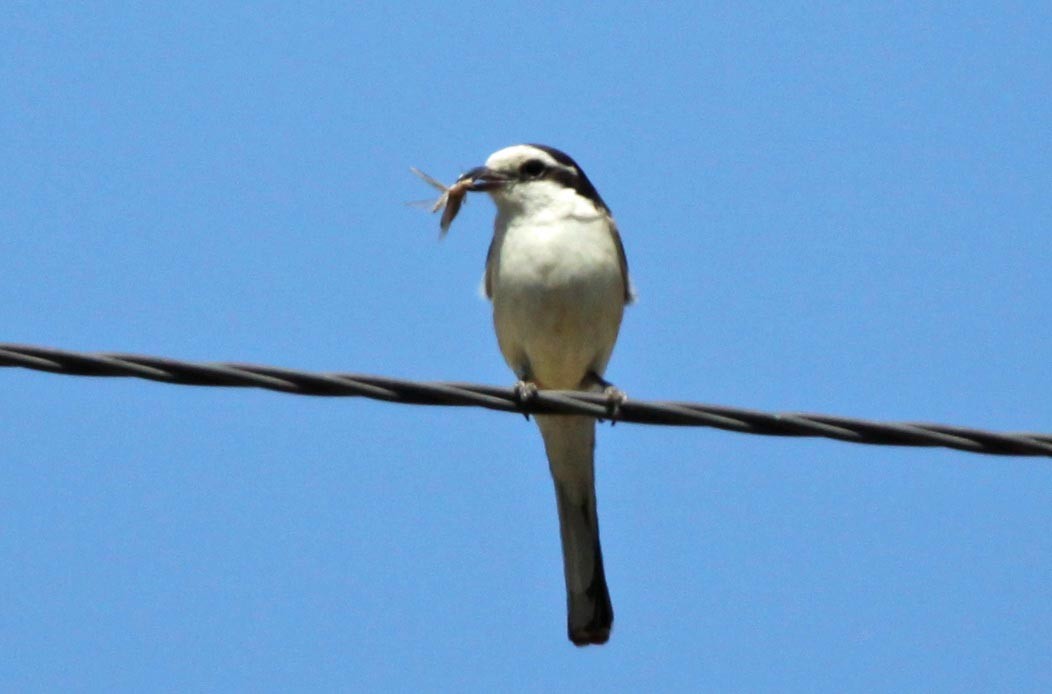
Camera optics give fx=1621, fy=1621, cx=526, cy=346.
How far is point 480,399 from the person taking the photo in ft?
17.4

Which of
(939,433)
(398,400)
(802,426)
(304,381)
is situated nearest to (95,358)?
(304,381)

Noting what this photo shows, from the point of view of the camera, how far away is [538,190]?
8898 mm

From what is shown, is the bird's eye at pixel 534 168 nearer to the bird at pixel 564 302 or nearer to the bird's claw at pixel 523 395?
the bird at pixel 564 302

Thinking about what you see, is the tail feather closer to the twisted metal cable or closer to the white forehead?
the white forehead

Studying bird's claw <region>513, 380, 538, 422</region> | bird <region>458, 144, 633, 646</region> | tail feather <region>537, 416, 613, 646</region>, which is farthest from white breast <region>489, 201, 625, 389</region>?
bird's claw <region>513, 380, 538, 422</region>

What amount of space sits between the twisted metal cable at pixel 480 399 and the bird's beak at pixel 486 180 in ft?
11.8

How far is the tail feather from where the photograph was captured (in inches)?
348

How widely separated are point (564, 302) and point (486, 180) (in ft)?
3.12

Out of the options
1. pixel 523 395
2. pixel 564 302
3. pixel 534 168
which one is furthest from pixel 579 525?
pixel 523 395

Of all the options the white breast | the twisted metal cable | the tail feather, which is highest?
the white breast

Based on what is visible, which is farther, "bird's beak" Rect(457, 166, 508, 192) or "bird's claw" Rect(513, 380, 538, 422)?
"bird's beak" Rect(457, 166, 508, 192)

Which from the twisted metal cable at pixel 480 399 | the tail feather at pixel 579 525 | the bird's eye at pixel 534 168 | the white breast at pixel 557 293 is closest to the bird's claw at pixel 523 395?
the twisted metal cable at pixel 480 399

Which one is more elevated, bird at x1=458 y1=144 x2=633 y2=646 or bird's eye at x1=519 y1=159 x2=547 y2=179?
bird's eye at x1=519 y1=159 x2=547 y2=179

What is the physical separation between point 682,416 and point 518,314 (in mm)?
3339
